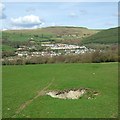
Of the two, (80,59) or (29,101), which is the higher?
(80,59)

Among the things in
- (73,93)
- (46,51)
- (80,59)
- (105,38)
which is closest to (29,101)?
(73,93)

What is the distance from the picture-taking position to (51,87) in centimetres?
3884

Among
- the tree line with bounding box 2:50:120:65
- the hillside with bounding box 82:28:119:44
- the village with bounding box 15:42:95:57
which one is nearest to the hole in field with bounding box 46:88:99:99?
the tree line with bounding box 2:50:120:65

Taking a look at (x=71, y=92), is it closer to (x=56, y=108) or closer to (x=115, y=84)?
(x=115, y=84)

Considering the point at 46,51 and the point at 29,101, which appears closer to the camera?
the point at 29,101

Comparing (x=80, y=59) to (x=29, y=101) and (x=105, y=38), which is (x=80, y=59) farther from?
(x=105, y=38)

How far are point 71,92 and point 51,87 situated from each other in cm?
355

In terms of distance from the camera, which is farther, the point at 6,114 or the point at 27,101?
the point at 27,101

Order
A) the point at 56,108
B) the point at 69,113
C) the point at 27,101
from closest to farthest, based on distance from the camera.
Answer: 1. the point at 69,113
2. the point at 56,108
3. the point at 27,101

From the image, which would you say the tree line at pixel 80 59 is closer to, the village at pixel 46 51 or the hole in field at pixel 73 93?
the village at pixel 46 51

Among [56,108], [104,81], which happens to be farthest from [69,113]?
[104,81]

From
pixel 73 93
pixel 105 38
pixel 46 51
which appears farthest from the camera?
pixel 105 38

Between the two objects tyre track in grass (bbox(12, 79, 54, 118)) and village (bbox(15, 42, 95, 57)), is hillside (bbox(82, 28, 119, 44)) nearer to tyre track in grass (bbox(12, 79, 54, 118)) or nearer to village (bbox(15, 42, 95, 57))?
village (bbox(15, 42, 95, 57))

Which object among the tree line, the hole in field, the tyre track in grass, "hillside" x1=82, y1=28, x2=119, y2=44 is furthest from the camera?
"hillside" x1=82, y1=28, x2=119, y2=44
